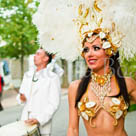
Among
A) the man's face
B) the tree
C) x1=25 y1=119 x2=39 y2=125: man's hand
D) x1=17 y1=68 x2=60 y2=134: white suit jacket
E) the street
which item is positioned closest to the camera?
x1=25 y1=119 x2=39 y2=125: man's hand

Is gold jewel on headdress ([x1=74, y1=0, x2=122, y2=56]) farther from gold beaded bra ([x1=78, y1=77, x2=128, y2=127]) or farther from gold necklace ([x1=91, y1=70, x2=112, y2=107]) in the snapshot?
gold beaded bra ([x1=78, y1=77, x2=128, y2=127])

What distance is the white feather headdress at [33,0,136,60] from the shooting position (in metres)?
2.16

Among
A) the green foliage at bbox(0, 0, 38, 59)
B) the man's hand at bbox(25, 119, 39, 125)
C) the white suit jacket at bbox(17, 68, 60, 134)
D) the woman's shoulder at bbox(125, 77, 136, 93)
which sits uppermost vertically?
the green foliage at bbox(0, 0, 38, 59)

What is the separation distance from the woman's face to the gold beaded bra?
29 centimetres

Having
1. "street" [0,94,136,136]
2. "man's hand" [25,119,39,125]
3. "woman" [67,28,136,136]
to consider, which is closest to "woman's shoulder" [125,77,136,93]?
"woman" [67,28,136,136]

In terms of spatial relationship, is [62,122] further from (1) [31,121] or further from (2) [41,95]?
(1) [31,121]

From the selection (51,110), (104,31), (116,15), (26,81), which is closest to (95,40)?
(104,31)

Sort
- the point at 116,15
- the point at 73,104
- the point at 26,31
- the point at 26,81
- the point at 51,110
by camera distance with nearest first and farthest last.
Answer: the point at 116,15, the point at 73,104, the point at 51,110, the point at 26,81, the point at 26,31

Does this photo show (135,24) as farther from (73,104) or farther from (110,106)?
(73,104)

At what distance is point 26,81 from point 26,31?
9788 millimetres

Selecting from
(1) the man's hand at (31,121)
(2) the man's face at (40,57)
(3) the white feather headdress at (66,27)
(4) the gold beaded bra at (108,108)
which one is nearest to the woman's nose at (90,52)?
(3) the white feather headdress at (66,27)

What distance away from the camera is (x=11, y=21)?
46.2 ft

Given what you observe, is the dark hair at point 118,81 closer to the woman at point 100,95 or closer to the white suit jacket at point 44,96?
the woman at point 100,95

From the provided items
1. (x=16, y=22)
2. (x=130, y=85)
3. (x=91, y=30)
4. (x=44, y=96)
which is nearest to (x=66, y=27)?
(x=91, y=30)
